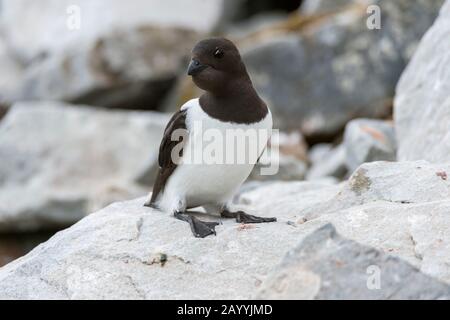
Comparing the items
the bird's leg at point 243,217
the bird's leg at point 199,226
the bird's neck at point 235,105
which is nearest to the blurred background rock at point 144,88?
the bird's leg at point 243,217

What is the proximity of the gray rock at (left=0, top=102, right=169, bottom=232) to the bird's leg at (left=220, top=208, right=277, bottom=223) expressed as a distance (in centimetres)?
460

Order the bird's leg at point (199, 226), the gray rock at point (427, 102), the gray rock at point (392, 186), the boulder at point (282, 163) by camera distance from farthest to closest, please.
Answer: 1. the boulder at point (282, 163)
2. the gray rock at point (427, 102)
3. the gray rock at point (392, 186)
4. the bird's leg at point (199, 226)

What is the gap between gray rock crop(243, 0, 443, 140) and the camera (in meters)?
14.2

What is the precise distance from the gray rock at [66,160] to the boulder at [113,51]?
6.69 feet

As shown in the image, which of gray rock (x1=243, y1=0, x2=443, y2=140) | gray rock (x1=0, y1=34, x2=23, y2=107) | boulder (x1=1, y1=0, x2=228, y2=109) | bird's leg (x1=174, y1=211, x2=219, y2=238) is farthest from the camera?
gray rock (x1=0, y1=34, x2=23, y2=107)

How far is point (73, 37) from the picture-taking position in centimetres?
1736

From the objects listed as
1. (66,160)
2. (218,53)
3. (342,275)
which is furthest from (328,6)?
(342,275)

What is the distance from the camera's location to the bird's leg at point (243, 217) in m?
7.01

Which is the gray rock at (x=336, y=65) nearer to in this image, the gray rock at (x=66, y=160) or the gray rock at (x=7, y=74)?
the gray rock at (x=66, y=160)

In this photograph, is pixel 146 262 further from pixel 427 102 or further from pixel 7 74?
pixel 7 74

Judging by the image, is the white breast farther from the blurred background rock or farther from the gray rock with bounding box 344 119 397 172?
the gray rock with bounding box 344 119 397 172

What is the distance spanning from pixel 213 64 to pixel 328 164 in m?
5.58

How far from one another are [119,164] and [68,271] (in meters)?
7.63

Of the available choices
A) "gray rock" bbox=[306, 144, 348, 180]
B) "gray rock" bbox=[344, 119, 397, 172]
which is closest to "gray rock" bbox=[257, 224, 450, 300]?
"gray rock" bbox=[344, 119, 397, 172]
